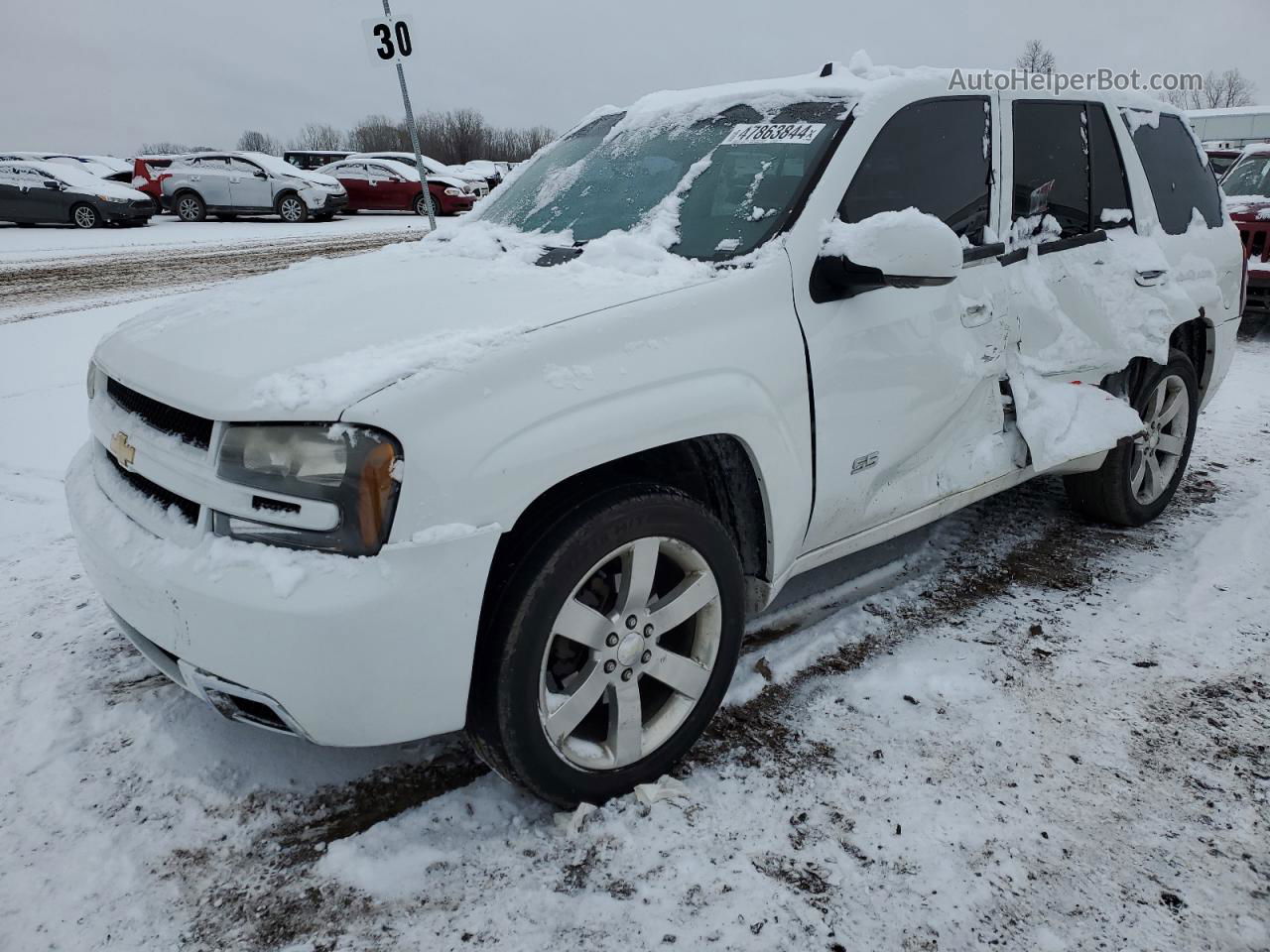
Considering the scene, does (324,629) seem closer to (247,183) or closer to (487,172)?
(247,183)

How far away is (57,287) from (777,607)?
10458 millimetres

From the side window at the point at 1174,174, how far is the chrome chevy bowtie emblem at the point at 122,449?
3.98 meters

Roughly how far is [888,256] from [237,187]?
19545 mm

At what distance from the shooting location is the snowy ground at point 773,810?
75.0 inches

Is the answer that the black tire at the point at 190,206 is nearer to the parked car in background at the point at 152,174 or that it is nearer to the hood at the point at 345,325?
the parked car in background at the point at 152,174

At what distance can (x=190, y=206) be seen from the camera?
62.1ft

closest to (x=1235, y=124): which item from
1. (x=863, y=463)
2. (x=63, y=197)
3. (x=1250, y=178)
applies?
(x=1250, y=178)

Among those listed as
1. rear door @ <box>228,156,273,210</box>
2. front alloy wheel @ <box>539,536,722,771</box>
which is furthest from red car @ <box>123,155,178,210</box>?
front alloy wheel @ <box>539,536,722,771</box>

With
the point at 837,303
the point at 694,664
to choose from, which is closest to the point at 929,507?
the point at 837,303

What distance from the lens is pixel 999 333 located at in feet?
9.96

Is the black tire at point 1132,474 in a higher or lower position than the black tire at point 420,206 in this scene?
lower

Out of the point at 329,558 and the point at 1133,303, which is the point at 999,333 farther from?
the point at 329,558

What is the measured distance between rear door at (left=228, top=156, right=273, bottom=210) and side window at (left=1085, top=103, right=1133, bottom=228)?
61.0 ft

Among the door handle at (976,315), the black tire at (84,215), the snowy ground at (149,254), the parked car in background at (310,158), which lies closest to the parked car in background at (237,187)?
the snowy ground at (149,254)
